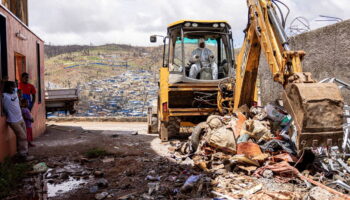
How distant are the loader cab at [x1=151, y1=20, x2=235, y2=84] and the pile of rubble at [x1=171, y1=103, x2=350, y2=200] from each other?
2.26 meters

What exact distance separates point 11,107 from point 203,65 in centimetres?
464

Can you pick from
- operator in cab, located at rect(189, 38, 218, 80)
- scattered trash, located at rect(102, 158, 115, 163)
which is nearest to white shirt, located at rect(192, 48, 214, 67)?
operator in cab, located at rect(189, 38, 218, 80)

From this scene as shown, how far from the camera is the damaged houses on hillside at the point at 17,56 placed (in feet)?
21.4

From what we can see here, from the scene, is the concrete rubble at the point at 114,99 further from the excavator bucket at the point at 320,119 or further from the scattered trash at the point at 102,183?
the excavator bucket at the point at 320,119

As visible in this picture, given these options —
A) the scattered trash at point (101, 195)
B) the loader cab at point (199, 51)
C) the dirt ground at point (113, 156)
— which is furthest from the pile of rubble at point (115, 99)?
the scattered trash at point (101, 195)

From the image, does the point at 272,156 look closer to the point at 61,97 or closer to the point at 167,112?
the point at 167,112

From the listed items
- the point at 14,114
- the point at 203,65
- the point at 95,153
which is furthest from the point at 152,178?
the point at 203,65

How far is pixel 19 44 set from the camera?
7.88m

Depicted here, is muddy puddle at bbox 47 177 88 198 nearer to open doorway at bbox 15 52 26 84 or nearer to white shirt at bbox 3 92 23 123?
white shirt at bbox 3 92 23 123

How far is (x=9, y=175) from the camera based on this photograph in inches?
196

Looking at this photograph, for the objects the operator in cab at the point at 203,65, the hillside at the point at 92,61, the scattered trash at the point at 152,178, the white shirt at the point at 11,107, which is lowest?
the scattered trash at the point at 152,178

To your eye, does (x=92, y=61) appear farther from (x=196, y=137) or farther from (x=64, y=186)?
(x=64, y=186)

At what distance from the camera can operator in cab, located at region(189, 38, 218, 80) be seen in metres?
8.30

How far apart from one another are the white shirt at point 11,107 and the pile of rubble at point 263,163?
3.39m
